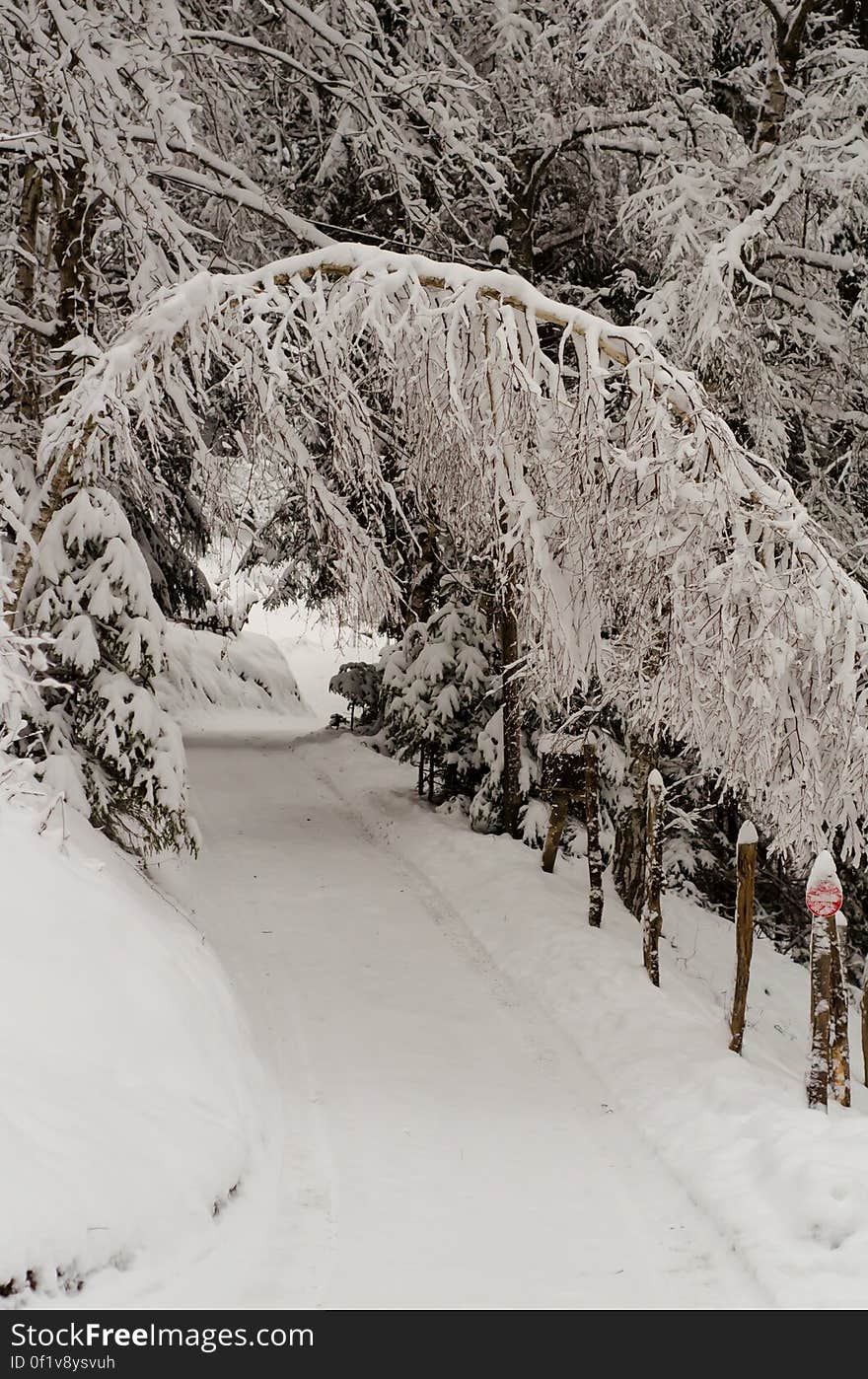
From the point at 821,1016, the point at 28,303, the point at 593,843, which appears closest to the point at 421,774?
the point at 593,843

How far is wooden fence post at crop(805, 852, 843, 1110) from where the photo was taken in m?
6.57

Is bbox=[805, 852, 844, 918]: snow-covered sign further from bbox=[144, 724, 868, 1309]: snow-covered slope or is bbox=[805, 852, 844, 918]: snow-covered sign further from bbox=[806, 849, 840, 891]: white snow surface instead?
bbox=[144, 724, 868, 1309]: snow-covered slope

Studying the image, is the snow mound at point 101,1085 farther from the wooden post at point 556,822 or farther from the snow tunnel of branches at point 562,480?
the wooden post at point 556,822

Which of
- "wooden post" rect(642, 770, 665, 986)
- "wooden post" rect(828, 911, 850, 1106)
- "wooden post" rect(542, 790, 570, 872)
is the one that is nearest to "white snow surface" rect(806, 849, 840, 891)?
"wooden post" rect(828, 911, 850, 1106)

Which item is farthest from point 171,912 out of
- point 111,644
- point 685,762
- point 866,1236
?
point 685,762

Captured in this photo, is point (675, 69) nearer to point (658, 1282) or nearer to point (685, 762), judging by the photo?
point (685, 762)

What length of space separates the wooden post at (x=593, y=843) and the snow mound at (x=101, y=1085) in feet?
14.5

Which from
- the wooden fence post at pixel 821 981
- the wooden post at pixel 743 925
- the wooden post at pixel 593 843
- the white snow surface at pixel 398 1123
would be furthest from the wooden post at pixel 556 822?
the wooden fence post at pixel 821 981

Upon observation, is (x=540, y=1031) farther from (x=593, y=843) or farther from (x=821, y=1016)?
(x=593, y=843)

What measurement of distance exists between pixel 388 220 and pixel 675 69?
376cm

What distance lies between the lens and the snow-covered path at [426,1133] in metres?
4.79

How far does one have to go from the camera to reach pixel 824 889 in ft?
21.4

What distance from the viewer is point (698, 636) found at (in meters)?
6.50

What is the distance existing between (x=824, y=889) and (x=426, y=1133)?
2524 millimetres
